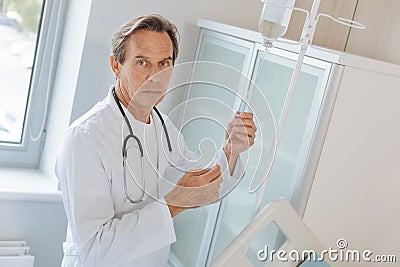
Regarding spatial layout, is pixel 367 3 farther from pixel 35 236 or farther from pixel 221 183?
pixel 35 236

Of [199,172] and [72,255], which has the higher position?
[199,172]

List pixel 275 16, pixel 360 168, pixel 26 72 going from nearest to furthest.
Result: 1. pixel 275 16
2. pixel 360 168
3. pixel 26 72

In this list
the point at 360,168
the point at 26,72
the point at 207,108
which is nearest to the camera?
the point at 207,108

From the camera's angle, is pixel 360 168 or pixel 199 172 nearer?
pixel 199 172

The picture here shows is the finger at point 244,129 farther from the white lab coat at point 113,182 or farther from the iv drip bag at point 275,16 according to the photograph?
the iv drip bag at point 275,16

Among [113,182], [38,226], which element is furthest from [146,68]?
[38,226]

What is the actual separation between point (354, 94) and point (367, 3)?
65 centimetres

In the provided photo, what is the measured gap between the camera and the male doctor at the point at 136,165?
1610 millimetres

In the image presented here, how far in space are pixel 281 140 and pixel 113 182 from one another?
0.53 metres

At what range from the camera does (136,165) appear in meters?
1.63

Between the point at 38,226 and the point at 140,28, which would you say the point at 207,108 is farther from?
the point at 38,226

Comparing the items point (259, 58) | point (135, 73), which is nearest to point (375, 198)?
point (259, 58)

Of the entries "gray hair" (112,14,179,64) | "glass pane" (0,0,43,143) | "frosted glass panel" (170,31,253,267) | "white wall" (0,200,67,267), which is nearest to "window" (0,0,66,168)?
"glass pane" (0,0,43,143)

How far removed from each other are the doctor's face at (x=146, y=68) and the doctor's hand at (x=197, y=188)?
0.21m
